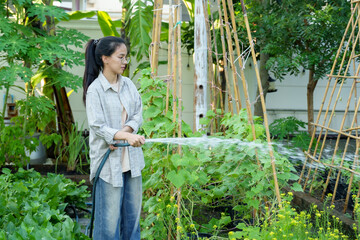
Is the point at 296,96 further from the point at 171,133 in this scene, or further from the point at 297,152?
the point at 171,133

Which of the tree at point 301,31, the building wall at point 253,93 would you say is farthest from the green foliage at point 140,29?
the building wall at point 253,93

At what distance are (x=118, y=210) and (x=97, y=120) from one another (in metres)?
0.56

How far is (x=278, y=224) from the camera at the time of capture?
289 centimetres

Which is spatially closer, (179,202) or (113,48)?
(113,48)

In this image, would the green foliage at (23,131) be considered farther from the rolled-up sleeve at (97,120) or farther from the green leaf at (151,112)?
the rolled-up sleeve at (97,120)

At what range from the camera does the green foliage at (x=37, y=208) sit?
118 inches

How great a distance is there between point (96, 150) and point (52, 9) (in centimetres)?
304

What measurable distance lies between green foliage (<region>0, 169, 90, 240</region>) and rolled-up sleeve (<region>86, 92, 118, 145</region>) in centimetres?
63

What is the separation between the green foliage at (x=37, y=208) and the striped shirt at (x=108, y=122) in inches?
18.2

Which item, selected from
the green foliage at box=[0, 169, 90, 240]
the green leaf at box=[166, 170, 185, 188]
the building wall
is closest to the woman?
the green leaf at box=[166, 170, 185, 188]

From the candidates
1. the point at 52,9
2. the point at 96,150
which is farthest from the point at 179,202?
the point at 52,9

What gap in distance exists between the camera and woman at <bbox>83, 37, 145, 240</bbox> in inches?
114

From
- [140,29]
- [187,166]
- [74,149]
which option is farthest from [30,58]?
[187,166]

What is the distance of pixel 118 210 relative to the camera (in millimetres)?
3004
